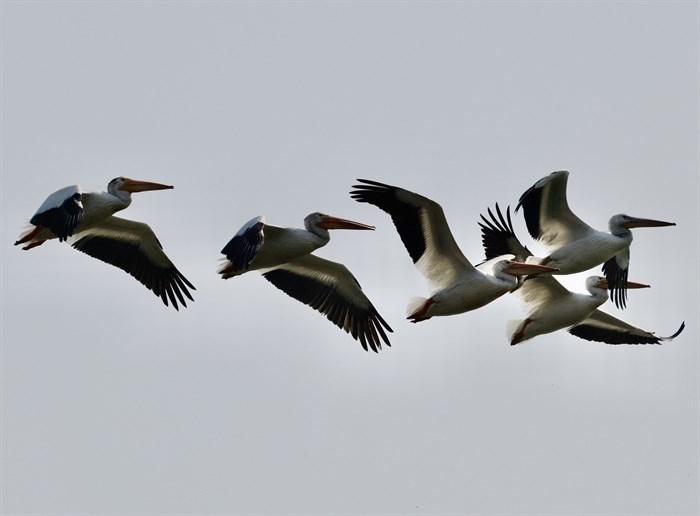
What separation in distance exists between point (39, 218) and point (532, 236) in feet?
21.6

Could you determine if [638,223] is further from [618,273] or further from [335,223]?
[335,223]

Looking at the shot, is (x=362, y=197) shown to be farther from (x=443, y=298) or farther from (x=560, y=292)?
(x=560, y=292)

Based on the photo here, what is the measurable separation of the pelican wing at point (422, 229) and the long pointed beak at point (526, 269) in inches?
25.7

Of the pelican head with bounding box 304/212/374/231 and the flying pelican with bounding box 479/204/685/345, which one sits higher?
the pelican head with bounding box 304/212/374/231

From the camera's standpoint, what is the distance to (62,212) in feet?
63.3

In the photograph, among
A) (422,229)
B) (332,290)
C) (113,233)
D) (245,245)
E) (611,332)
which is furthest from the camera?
(611,332)

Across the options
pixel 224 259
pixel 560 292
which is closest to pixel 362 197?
pixel 224 259

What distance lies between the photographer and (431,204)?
64.3ft

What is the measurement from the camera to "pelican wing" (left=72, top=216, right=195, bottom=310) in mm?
21391

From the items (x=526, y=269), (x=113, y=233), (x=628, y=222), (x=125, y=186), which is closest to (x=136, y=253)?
(x=113, y=233)

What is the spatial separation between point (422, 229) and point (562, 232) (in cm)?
271

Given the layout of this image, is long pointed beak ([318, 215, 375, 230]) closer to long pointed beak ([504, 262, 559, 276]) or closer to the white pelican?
the white pelican

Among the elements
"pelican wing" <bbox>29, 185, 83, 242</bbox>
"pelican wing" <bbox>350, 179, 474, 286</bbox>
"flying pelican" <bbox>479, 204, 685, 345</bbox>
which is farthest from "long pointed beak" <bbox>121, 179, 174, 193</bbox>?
"flying pelican" <bbox>479, 204, 685, 345</bbox>

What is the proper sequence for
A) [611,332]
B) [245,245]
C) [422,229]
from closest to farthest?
[245,245] < [422,229] < [611,332]
